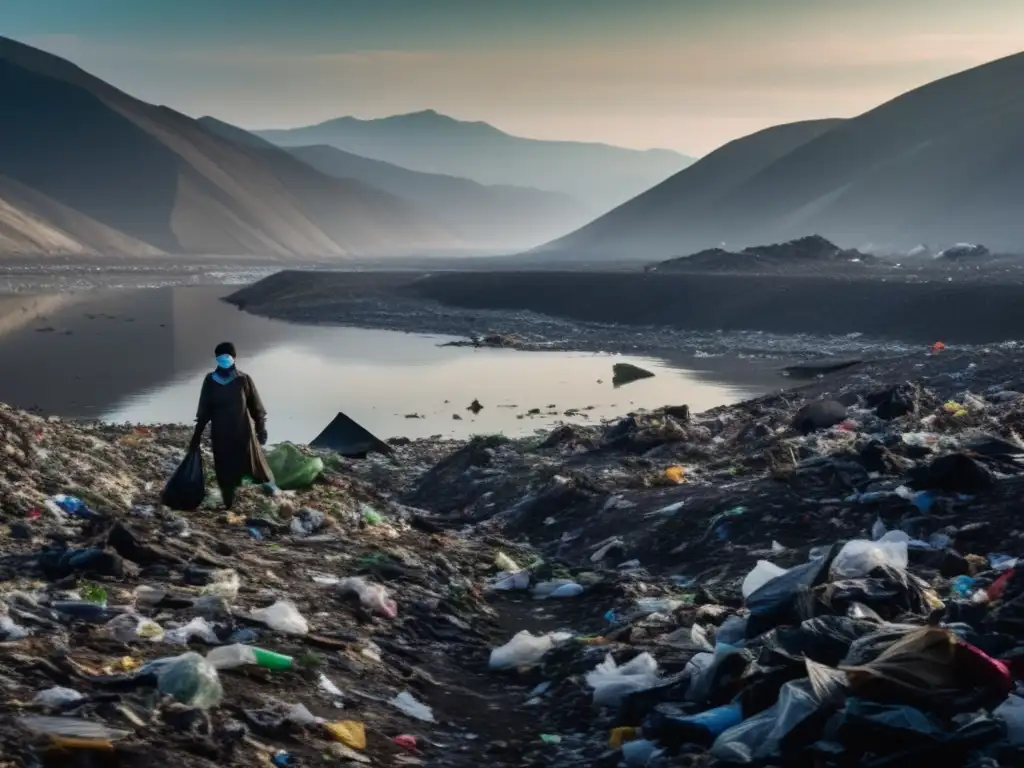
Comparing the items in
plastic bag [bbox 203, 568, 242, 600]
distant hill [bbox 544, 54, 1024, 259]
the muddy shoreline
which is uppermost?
distant hill [bbox 544, 54, 1024, 259]

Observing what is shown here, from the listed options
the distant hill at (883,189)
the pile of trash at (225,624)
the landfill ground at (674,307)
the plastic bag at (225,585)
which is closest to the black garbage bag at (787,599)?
the pile of trash at (225,624)

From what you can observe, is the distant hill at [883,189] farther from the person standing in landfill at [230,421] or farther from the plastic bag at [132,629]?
the plastic bag at [132,629]

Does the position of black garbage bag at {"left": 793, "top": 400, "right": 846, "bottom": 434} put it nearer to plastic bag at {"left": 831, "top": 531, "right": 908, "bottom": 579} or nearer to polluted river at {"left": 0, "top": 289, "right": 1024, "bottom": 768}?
polluted river at {"left": 0, "top": 289, "right": 1024, "bottom": 768}

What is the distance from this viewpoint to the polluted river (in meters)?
4.47

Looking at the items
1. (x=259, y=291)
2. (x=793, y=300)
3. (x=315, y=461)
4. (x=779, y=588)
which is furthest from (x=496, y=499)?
(x=259, y=291)

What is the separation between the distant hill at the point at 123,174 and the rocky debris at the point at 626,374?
4175 inches

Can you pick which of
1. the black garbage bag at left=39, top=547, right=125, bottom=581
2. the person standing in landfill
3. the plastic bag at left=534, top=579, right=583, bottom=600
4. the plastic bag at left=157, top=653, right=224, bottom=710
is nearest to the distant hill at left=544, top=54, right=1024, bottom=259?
the plastic bag at left=534, top=579, right=583, bottom=600

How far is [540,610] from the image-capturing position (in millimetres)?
7906

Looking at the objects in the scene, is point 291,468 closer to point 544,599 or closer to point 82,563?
point 544,599

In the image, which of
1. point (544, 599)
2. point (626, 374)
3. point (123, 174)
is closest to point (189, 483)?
point (544, 599)

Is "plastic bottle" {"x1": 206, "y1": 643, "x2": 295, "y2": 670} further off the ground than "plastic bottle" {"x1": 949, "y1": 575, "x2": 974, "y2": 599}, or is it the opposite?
"plastic bottle" {"x1": 949, "y1": 575, "x2": 974, "y2": 599}

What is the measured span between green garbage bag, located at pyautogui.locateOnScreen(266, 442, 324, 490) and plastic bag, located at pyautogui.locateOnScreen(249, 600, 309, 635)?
3.93 metres

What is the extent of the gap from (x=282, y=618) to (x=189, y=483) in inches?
109

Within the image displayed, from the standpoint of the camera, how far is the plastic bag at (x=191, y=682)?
4.68m
